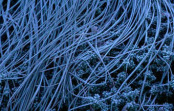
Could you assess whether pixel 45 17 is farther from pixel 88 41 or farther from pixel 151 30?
pixel 151 30

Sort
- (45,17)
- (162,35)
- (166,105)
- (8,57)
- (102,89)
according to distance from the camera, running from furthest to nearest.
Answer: (45,17), (162,35), (8,57), (102,89), (166,105)

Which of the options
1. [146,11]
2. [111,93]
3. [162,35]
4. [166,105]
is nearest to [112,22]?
[146,11]

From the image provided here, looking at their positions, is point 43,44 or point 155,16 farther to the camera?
point 155,16

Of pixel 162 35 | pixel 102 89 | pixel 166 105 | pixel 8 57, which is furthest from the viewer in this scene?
pixel 162 35

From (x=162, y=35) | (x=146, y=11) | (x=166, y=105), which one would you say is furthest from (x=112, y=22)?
(x=166, y=105)

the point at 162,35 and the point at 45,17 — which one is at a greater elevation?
the point at 45,17

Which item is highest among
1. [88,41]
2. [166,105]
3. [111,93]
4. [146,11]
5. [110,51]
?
[146,11]
